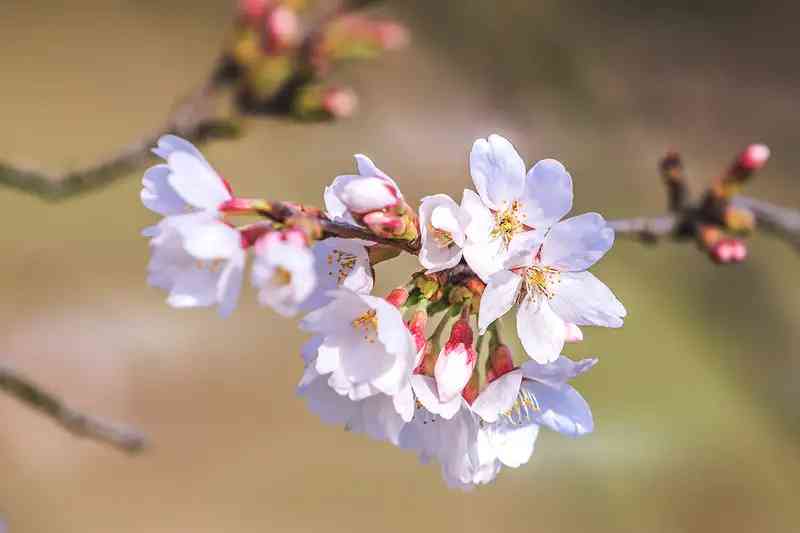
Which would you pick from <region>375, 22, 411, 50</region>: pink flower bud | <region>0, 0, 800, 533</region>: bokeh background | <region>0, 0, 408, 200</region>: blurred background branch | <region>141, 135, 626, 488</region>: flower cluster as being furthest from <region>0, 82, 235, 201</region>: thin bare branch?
<region>0, 0, 800, 533</region>: bokeh background

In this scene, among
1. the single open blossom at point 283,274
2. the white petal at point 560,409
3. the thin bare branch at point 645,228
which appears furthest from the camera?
the thin bare branch at point 645,228

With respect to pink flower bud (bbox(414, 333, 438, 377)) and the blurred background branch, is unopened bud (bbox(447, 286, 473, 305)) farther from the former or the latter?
the blurred background branch

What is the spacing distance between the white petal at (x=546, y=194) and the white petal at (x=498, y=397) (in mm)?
135

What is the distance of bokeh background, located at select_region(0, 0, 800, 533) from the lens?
2266mm

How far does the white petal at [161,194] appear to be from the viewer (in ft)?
2.06

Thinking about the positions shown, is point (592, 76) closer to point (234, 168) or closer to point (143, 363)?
point (234, 168)

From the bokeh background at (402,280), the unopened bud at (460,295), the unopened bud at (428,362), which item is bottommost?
the bokeh background at (402,280)

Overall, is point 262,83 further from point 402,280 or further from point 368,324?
point 402,280

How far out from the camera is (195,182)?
0.60 metres

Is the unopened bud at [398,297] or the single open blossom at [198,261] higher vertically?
the single open blossom at [198,261]

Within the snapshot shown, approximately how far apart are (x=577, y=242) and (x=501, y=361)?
13cm

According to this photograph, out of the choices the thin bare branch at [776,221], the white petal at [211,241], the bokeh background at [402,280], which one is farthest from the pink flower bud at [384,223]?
the bokeh background at [402,280]

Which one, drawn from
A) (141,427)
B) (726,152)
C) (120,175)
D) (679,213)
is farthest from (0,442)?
(726,152)

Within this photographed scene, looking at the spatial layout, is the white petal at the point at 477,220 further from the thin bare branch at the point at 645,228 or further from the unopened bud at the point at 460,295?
the thin bare branch at the point at 645,228
